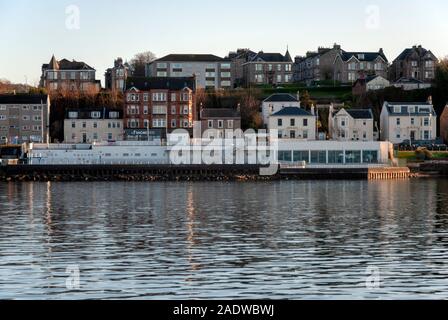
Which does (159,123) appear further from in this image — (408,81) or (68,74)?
(408,81)

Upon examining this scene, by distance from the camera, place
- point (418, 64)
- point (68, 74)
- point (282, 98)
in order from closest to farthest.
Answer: point (282, 98) < point (68, 74) < point (418, 64)

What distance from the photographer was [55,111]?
126 m

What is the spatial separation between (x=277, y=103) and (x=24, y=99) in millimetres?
29260

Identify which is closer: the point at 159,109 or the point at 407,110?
the point at 407,110

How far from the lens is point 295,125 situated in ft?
368

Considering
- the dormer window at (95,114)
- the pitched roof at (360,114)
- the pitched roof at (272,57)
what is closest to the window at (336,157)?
the pitched roof at (360,114)

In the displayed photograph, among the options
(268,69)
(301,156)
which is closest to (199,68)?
(268,69)

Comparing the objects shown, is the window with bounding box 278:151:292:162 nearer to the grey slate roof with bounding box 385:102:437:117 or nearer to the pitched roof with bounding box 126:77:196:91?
the grey slate roof with bounding box 385:102:437:117

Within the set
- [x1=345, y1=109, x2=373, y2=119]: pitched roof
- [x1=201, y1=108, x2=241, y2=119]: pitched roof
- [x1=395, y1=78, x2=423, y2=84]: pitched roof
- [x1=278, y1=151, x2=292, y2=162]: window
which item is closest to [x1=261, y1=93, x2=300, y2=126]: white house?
[x1=201, y1=108, x2=241, y2=119]: pitched roof

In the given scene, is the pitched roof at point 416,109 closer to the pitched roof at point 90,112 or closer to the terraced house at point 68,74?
the pitched roof at point 90,112

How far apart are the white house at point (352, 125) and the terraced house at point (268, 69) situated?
41.1 m

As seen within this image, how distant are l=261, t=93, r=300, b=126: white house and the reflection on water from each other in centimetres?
5002

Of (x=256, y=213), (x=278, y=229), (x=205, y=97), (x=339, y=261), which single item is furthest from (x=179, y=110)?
(x=339, y=261)
